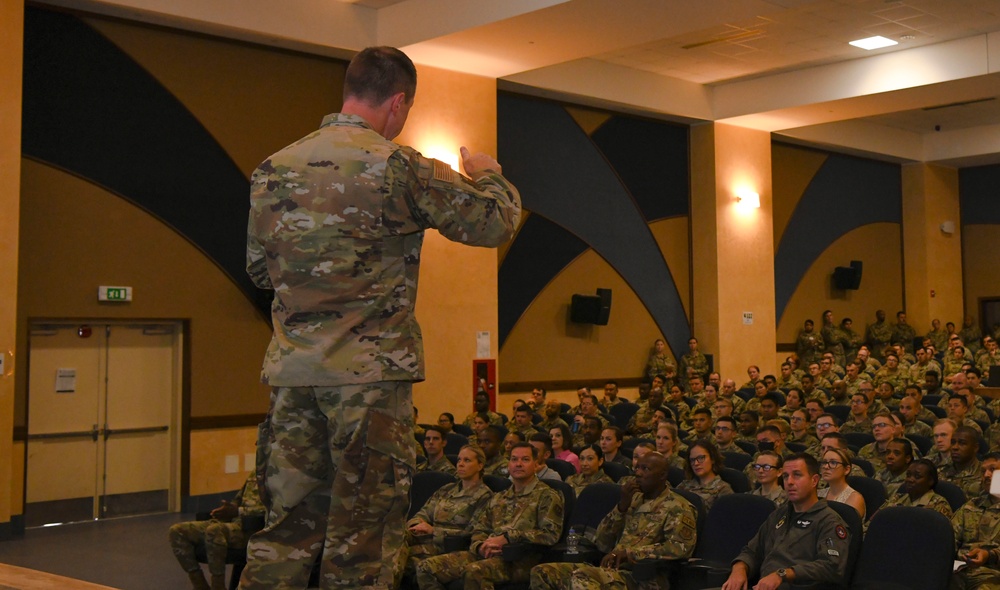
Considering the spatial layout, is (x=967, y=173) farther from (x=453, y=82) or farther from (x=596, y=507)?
(x=596, y=507)

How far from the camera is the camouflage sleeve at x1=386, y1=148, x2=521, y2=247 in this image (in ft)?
6.09

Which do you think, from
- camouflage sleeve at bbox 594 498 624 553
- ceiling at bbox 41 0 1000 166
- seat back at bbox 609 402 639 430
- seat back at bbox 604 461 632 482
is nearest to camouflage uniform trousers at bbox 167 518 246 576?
camouflage sleeve at bbox 594 498 624 553

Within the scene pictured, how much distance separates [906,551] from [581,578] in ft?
4.90

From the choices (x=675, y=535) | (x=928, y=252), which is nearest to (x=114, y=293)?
(x=675, y=535)

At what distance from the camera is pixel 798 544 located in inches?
184

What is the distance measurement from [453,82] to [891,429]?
6.41 meters

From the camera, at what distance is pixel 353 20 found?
430 inches

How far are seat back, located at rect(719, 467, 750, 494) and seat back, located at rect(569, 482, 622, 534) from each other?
83 centimetres

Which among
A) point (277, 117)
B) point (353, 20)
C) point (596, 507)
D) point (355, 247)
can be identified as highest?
point (353, 20)

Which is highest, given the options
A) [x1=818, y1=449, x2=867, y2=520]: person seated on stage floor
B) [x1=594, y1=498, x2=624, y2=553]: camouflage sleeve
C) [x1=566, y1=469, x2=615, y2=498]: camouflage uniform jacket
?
[x1=818, y1=449, x2=867, y2=520]: person seated on stage floor

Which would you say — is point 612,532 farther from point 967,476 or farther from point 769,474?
point 967,476

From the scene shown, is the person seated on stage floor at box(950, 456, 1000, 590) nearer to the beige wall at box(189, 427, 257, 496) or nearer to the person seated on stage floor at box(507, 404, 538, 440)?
the person seated on stage floor at box(507, 404, 538, 440)

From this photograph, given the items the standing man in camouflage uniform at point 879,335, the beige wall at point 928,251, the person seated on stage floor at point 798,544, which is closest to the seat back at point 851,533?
the person seated on stage floor at point 798,544

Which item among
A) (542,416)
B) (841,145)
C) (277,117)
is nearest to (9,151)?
(277,117)
